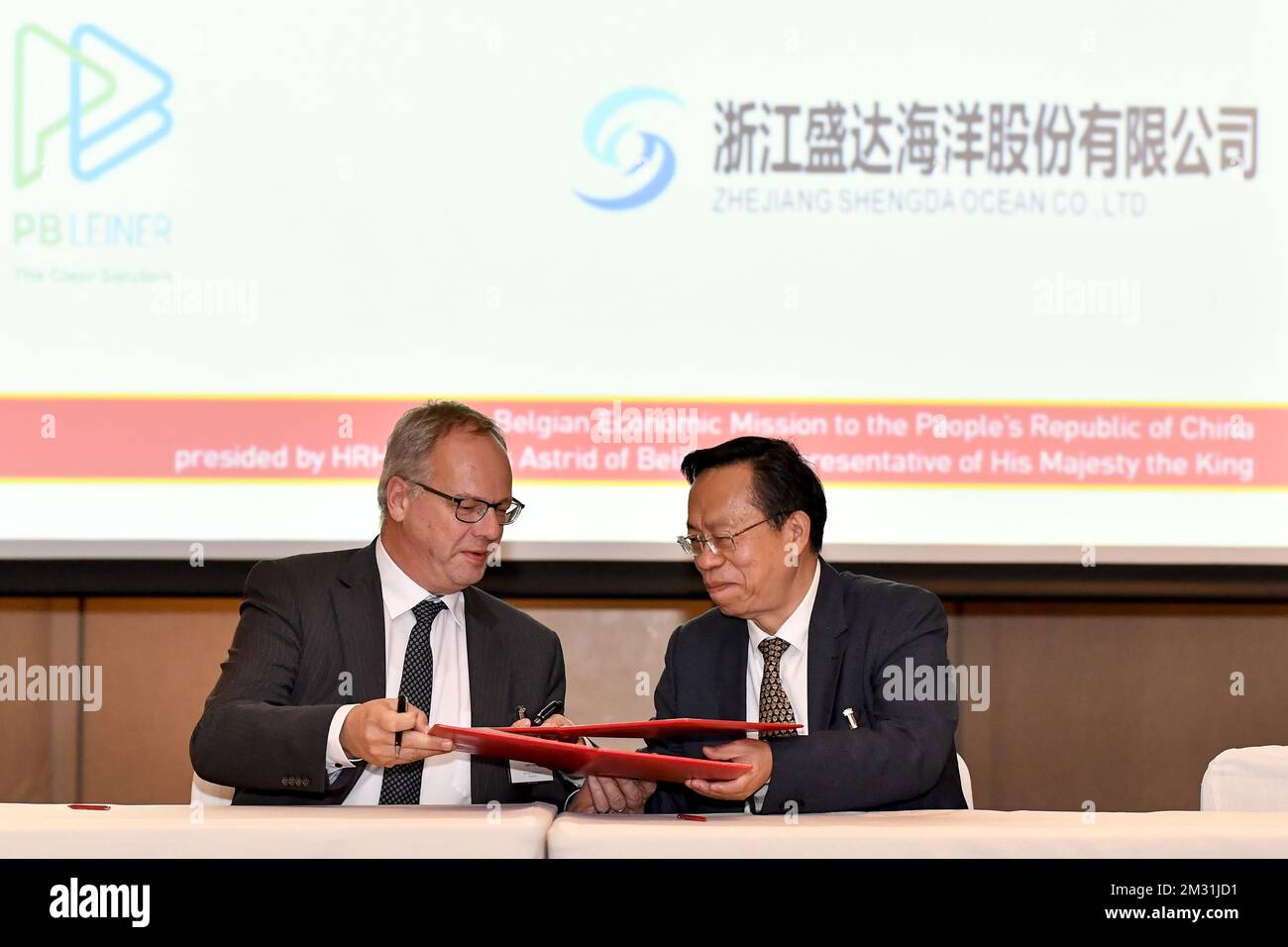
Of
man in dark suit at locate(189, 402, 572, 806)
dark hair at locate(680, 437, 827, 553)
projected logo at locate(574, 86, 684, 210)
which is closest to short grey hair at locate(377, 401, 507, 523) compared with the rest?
man in dark suit at locate(189, 402, 572, 806)

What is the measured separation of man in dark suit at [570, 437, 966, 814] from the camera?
6.92 feet

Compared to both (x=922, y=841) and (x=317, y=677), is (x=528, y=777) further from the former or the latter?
(x=922, y=841)

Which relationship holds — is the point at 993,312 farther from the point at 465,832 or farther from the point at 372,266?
the point at 465,832

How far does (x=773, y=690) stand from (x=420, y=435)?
82 cm

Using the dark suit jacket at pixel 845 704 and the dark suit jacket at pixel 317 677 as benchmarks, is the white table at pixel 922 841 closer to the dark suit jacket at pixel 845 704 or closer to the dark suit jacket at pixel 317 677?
the dark suit jacket at pixel 845 704

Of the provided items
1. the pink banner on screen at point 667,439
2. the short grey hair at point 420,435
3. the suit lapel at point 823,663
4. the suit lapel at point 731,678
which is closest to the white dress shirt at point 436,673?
the short grey hair at point 420,435

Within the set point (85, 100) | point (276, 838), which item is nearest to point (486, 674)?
point (276, 838)

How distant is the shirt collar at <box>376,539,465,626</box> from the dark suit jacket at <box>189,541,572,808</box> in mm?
29

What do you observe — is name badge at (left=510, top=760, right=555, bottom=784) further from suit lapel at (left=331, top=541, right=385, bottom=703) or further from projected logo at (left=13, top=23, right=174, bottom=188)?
projected logo at (left=13, top=23, right=174, bottom=188)

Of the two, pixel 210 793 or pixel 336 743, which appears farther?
pixel 210 793

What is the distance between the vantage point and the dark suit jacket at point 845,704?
174 centimetres

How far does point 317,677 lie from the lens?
7.13 ft

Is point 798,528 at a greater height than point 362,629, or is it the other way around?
point 798,528
